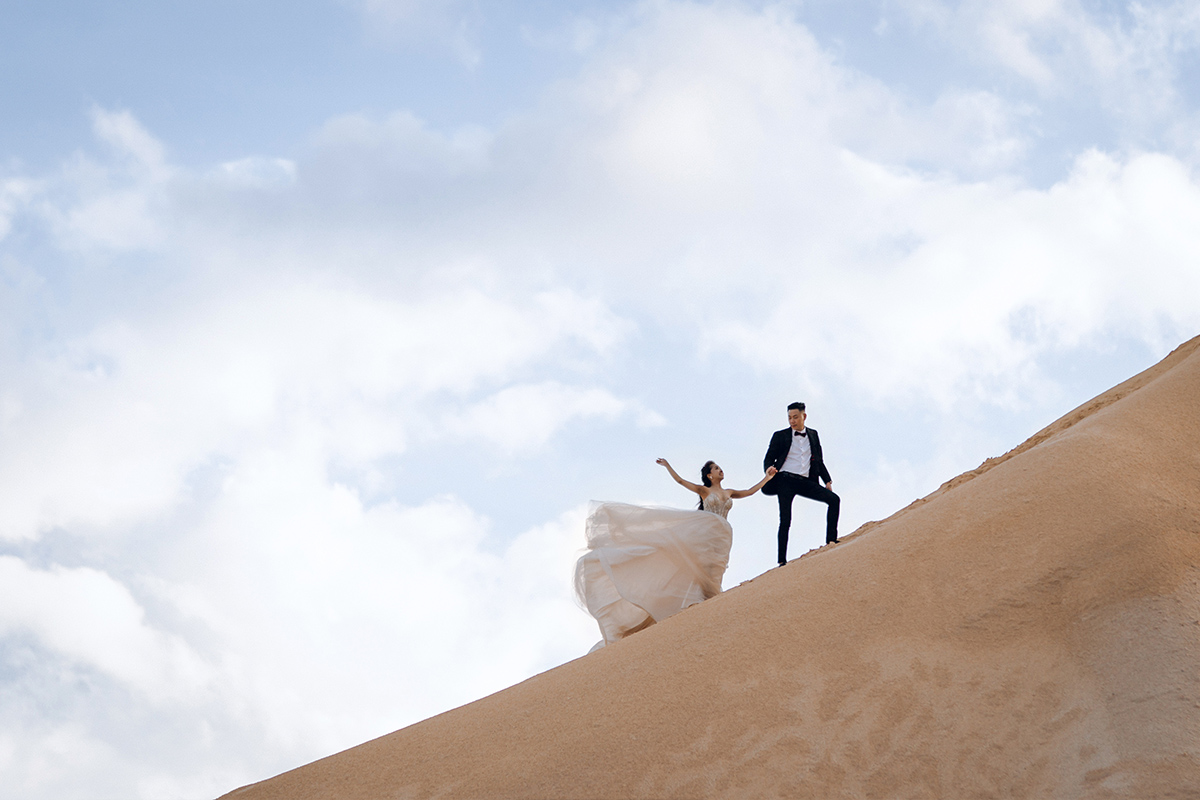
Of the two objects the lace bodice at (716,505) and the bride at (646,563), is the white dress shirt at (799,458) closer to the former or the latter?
the bride at (646,563)

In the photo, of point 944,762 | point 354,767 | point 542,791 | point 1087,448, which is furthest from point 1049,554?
point 354,767

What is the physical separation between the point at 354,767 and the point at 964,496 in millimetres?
6193

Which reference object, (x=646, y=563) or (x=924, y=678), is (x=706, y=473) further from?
(x=924, y=678)

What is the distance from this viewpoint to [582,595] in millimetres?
11062

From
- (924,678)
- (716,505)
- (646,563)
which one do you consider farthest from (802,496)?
(924,678)

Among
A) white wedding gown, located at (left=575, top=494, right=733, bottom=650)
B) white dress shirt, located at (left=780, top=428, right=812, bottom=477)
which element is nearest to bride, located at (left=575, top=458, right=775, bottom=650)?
white wedding gown, located at (left=575, top=494, right=733, bottom=650)

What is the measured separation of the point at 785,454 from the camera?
11.5 metres

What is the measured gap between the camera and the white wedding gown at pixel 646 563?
35.7 ft

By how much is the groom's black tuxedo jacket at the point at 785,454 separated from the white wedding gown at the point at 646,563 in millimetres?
942

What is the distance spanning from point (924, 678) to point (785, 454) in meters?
4.14

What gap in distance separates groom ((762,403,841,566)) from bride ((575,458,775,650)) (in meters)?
0.18

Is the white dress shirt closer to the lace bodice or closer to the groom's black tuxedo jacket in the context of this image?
the groom's black tuxedo jacket

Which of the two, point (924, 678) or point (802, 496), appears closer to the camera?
point (924, 678)

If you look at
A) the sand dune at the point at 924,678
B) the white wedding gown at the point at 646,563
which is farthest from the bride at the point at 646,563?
the sand dune at the point at 924,678
